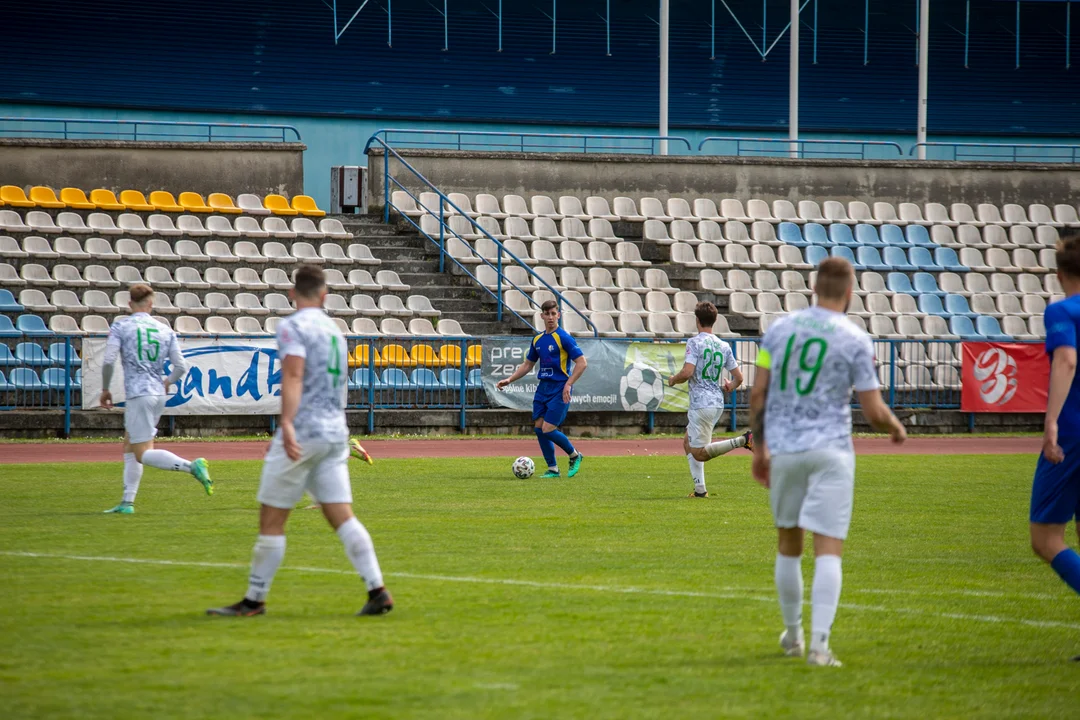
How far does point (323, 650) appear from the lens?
6.41m

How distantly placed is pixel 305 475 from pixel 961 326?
25444mm

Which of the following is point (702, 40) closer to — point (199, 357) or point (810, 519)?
point (199, 357)

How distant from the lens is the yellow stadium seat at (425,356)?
2362 centimetres

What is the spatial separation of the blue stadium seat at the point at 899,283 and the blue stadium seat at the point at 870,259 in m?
0.31

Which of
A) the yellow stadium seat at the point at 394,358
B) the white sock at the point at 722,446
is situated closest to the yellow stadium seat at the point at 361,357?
the yellow stadium seat at the point at 394,358

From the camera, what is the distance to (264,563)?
7.14 m

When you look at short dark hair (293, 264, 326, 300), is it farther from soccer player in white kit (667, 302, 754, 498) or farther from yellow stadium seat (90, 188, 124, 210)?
yellow stadium seat (90, 188, 124, 210)

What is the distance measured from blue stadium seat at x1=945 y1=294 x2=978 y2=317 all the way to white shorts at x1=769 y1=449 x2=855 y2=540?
1004 inches

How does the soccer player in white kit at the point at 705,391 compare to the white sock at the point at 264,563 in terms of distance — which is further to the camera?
the soccer player in white kit at the point at 705,391

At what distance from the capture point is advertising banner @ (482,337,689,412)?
23.8m

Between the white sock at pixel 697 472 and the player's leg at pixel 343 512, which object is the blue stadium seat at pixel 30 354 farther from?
the player's leg at pixel 343 512

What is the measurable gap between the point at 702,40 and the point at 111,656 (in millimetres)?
36378

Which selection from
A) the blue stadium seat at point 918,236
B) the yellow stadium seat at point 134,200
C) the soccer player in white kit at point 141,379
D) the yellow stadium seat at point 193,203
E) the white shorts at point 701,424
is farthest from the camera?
the blue stadium seat at point 918,236

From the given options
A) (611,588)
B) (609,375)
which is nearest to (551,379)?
(609,375)
